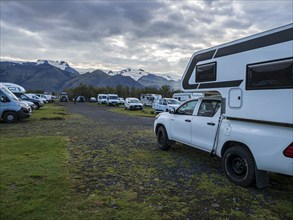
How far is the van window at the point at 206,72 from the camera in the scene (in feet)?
19.3

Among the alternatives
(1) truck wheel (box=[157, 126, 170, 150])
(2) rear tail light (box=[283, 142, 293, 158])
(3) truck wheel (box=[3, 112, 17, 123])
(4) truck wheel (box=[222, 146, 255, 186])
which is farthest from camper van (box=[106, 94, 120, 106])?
(2) rear tail light (box=[283, 142, 293, 158])

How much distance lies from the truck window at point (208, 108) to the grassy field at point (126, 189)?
1364 mm

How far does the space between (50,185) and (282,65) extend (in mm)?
4745

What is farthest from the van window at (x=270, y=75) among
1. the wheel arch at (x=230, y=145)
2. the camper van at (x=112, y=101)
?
the camper van at (x=112, y=101)

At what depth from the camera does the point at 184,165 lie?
642cm

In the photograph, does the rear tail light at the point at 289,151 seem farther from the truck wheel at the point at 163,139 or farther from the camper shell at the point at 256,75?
the truck wheel at the point at 163,139

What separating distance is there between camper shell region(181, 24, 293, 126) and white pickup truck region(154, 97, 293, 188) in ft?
0.81

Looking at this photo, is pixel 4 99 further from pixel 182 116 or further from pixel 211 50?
pixel 211 50

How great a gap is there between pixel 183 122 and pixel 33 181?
4060 mm

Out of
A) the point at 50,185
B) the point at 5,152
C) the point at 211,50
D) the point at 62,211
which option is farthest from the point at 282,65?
the point at 5,152

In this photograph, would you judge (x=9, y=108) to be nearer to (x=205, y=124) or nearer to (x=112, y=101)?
(x=205, y=124)

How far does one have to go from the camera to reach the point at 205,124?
6.03 meters

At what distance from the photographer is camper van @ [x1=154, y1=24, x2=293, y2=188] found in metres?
4.13

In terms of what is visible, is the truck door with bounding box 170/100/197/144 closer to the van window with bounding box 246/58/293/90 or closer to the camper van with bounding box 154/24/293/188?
the camper van with bounding box 154/24/293/188
